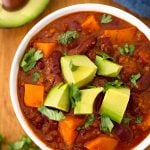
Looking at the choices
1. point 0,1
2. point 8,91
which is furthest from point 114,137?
point 0,1

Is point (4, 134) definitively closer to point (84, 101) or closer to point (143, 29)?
point (84, 101)

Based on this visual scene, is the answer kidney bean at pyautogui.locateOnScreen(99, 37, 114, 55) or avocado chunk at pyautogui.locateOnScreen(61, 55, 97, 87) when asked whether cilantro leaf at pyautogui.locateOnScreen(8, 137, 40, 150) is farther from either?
kidney bean at pyautogui.locateOnScreen(99, 37, 114, 55)

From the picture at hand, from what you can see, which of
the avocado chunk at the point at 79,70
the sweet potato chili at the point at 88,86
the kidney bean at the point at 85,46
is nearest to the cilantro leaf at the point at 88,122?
the sweet potato chili at the point at 88,86

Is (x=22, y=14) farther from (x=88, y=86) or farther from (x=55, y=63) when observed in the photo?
(x=88, y=86)

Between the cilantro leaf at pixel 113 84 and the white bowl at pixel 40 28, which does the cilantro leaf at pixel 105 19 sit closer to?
the white bowl at pixel 40 28

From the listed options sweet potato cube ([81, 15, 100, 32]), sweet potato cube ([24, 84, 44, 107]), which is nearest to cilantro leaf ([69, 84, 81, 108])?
sweet potato cube ([24, 84, 44, 107])

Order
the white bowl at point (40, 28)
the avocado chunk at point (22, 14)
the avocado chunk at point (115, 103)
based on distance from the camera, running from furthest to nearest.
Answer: the avocado chunk at point (22, 14), the white bowl at point (40, 28), the avocado chunk at point (115, 103)
